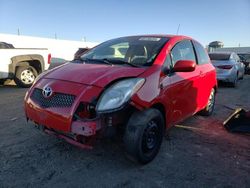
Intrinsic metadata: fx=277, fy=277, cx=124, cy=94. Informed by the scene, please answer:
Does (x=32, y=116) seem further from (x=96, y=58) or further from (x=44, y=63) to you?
(x=44, y=63)

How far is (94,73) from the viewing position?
3.37 m

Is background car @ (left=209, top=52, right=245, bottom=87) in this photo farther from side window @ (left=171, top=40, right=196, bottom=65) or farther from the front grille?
the front grille

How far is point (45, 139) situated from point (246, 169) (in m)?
2.83

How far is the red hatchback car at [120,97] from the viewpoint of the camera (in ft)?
9.93

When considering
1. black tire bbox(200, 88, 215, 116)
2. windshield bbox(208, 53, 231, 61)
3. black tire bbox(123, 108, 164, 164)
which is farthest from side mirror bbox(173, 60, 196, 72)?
windshield bbox(208, 53, 231, 61)

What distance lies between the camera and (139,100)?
3146 millimetres

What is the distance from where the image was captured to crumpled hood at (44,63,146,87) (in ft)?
10.5

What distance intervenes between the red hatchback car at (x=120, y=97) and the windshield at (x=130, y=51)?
1cm

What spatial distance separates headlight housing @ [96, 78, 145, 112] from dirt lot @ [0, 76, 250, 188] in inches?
32.9

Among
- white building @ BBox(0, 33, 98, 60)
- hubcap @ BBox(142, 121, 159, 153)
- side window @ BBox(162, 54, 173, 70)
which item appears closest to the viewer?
hubcap @ BBox(142, 121, 159, 153)

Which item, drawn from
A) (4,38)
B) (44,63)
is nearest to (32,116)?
(44,63)

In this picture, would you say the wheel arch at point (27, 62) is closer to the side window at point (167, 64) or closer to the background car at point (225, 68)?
the side window at point (167, 64)

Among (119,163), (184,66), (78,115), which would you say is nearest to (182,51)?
(184,66)

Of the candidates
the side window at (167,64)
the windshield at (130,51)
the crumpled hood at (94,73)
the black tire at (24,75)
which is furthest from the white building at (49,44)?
the side window at (167,64)
